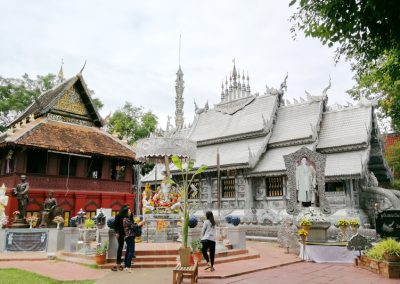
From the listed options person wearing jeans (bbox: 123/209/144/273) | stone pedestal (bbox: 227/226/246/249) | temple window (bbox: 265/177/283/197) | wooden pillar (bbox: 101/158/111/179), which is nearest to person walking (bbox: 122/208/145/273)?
person wearing jeans (bbox: 123/209/144/273)

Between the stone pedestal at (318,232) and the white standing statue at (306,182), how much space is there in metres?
1.86

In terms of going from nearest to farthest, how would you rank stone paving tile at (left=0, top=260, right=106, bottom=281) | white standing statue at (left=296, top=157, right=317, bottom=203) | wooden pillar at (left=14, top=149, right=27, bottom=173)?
stone paving tile at (left=0, top=260, right=106, bottom=281), white standing statue at (left=296, top=157, right=317, bottom=203), wooden pillar at (left=14, top=149, right=27, bottom=173)

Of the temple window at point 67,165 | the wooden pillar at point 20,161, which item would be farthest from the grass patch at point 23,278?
the temple window at point 67,165

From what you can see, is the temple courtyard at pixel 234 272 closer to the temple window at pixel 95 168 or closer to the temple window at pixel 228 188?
the temple window at pixel 228 188

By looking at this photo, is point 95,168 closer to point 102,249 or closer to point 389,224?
point 102,249

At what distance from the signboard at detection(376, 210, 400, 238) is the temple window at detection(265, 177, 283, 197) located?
848 centimetres

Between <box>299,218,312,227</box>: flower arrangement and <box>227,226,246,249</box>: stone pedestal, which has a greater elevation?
<box>299,218,312,227</box>: flower arrangement

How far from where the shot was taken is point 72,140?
22.0 meters

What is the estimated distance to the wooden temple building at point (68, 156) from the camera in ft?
65.2

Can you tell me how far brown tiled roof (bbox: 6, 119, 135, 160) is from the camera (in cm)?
1989

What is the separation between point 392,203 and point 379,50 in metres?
13.3

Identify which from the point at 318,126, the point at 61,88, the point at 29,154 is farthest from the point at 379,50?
the point at 61,88

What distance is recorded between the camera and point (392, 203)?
18094mm

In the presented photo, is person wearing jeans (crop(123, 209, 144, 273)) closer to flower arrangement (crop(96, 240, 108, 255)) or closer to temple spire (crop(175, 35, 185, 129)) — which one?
flower arrangement (crop(96, 240, 108, 255))
